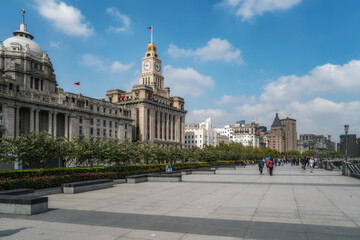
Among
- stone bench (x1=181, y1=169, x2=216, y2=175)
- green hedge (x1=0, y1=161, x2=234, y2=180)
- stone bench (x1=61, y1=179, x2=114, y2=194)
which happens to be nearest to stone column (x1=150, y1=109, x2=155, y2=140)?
green hedge (x1=0, y1=161, x2=234, y2=180)

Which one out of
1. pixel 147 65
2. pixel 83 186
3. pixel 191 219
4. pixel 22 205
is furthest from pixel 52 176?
pixel 147 65

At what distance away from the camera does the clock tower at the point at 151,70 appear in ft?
439

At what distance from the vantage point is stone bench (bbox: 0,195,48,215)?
11.8 meters

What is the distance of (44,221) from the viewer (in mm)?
10812

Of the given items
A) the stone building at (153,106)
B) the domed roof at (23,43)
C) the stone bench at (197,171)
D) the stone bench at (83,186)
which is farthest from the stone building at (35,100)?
the stone bench at (83,186)

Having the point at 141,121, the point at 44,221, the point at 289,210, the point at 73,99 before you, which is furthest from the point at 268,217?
the point at 141,121

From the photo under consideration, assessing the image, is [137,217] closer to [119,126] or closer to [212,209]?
[212,209]

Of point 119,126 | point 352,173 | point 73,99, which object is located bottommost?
point 352,173

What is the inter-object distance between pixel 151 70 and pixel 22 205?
411 ft

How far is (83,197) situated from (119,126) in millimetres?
80731

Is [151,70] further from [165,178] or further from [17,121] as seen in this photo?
[165,178]

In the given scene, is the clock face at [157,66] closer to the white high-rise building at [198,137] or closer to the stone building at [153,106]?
the stone building at [153,106]

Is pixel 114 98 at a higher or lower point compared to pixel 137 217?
higher

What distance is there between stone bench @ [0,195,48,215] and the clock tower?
120 meters
